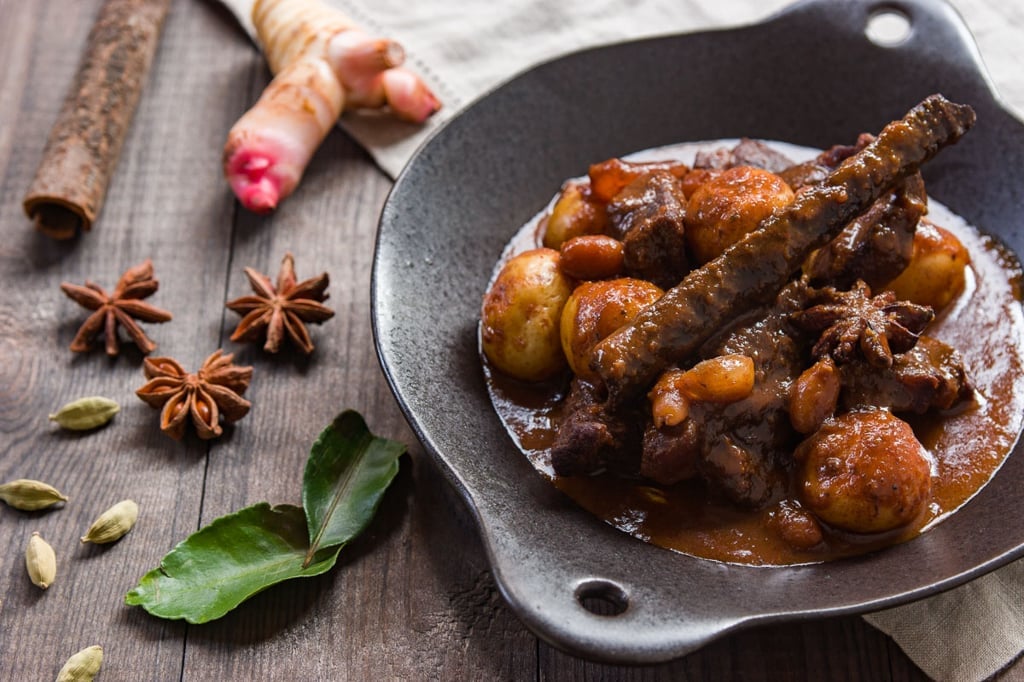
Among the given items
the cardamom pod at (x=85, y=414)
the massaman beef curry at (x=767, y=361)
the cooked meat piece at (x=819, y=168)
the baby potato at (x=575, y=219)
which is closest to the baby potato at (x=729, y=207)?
the massaman beef curry at (x=767, y=361)

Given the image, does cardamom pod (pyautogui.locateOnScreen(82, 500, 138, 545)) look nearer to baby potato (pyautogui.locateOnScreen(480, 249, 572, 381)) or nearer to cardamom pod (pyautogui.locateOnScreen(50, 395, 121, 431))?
cardamom pod (pyautogui.locateOnScreen(50, 395, 121, 431))

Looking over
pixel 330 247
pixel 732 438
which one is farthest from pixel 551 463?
pixel 330 247

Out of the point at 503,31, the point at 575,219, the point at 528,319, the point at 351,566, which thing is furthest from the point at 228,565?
the point at 503,31

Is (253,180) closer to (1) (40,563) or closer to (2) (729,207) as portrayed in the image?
(1) (40,563)

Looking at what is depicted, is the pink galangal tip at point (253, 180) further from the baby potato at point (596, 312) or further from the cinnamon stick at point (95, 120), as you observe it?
the baby potato at point (596, 312)

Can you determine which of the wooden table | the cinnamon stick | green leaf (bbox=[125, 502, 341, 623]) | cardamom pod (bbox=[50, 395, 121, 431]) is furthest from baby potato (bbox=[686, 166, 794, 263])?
the cinnamon stick
